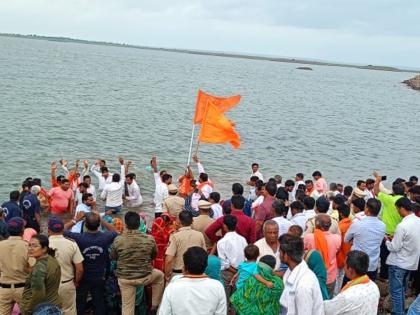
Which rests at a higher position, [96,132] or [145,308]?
[145,308]

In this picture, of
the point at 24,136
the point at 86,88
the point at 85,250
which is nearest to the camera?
the point at 85,250

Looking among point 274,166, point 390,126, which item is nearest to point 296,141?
point 274,166

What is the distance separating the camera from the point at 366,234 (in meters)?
8.11

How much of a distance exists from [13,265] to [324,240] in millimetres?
4296

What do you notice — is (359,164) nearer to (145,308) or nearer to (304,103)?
(145,308)

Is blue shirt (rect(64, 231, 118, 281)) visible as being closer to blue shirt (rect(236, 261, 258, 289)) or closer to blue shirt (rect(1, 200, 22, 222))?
blue shirt (rect(236, 261, 258, 289))

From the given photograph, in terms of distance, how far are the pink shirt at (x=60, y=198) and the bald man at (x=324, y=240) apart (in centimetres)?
789

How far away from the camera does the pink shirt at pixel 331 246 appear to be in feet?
23.8

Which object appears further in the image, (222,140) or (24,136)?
(24,136)

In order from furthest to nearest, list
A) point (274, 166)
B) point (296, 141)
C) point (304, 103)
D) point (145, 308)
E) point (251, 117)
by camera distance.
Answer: point (304, 103) < point (251, 117) < point (296, 141) < point (274, 166) < point (145, 308)

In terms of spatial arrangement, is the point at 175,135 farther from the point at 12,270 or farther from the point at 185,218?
the point at 12,270

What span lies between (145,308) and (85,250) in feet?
4.98

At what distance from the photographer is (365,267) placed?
18.4ft

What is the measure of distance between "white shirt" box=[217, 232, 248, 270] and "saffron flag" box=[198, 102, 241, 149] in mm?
7474
